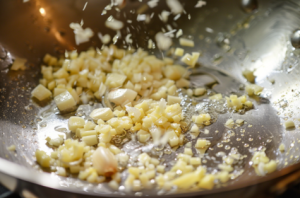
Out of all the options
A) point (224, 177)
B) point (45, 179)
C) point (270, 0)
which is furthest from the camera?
point (270, 0)

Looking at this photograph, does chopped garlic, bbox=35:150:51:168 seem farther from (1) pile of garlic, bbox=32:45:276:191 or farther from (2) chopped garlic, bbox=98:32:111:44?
(2) chopped garlic, bbox=98:32:111:44

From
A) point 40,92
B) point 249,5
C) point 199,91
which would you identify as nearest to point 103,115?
point 40,92

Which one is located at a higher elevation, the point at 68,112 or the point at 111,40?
the point at 111,40

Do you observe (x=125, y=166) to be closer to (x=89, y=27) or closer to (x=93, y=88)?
(x=93, y=88)

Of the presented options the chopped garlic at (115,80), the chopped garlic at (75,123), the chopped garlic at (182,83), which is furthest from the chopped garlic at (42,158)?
the chopped garlic at (182,83)

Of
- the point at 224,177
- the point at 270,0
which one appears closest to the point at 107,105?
the point at 224,177

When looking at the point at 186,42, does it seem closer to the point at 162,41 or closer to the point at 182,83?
the point at 162,41

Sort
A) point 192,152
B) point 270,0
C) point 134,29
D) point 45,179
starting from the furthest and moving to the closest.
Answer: point 134,29
point 270,0
point 192,152
point 45,179

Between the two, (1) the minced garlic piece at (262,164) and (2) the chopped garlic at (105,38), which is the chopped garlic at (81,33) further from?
(1) the minced garlic piece at (262,164)

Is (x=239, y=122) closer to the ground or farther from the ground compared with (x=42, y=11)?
closer to the ground

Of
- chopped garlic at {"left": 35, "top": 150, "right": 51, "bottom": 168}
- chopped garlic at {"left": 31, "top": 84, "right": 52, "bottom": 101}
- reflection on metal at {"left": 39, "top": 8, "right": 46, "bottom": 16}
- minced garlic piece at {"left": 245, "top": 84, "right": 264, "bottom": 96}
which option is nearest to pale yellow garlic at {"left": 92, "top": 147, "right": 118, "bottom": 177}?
chopped garlic at {"left": 35, "top": 150, "right": 51, "bottom": 168}
